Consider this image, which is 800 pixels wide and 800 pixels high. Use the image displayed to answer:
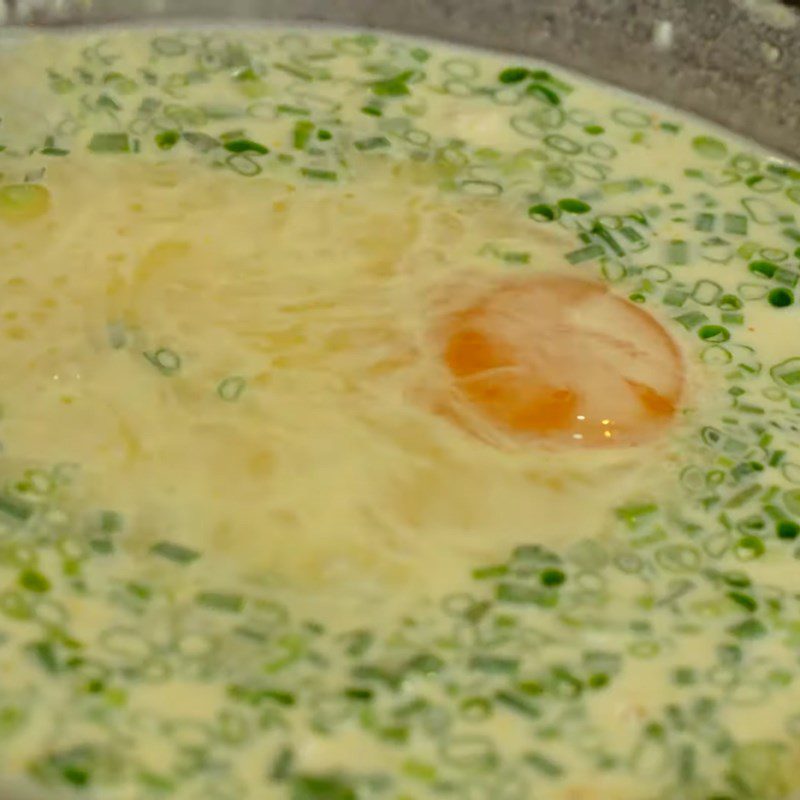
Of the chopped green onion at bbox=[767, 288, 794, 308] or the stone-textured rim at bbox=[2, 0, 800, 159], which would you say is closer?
the chopped green onion at bbox=[767, 288, 794, 308]

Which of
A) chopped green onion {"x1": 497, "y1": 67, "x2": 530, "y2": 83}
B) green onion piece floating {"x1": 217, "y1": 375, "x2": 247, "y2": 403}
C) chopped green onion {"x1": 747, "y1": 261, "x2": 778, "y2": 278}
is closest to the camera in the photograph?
green onion piece floating {"x1": 217, "y1": 375, "x2": 247, "y2": 403}

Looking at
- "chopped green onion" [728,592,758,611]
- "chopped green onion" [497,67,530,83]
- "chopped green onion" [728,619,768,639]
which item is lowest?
"chopped green onion" [728,619,768,639]

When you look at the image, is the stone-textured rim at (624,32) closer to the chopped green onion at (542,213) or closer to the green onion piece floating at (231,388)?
the chopped green onion at (542,213)

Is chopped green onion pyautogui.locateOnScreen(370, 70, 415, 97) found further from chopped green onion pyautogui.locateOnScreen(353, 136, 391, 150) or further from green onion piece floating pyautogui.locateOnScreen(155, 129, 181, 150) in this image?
green onion piece floating pyautogui.locateOnScreen(155, 129, 181, 150)

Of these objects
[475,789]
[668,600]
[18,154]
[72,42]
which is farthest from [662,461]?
[72,42]

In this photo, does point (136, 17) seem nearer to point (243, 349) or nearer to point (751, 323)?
point (243, 349)

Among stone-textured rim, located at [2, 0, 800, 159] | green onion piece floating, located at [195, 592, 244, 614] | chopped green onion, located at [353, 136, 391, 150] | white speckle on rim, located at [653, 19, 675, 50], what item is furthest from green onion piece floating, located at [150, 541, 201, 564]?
white speckle on rim, located at [653, 19, 675, 50]

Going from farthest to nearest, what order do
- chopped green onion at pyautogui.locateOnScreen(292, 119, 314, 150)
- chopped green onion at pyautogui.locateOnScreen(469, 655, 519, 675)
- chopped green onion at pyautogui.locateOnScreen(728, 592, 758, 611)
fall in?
chopped green onion at pyautogui.locateOnScreen(292, 119, 314, 150) → chopped green onion at pyautogui.locateOnScreen(728, 592, 758, 611) → chopped green onion at pyautogui.locateOnScreen(469, 655, 519, 675)

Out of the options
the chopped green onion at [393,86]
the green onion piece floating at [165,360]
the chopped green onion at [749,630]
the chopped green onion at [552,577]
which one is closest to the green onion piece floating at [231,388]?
the green onion piece floating at [165,360]

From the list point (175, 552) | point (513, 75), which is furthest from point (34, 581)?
point (513, 75)
